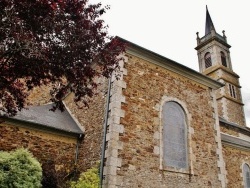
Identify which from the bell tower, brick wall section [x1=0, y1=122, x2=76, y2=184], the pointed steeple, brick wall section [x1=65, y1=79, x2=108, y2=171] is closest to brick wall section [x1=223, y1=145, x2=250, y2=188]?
brick wall section [x1=65, y1=79, x2=108, y2=171]

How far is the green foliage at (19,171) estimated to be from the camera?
257 inches

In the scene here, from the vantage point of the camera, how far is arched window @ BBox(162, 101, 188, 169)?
356 inches

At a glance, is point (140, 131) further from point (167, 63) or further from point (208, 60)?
point (208, 60)

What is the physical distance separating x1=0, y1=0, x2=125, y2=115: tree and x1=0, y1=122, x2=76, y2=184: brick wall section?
2757 millimetres

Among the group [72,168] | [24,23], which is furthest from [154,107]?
[24,23]

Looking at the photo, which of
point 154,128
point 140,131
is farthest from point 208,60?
point 140,131

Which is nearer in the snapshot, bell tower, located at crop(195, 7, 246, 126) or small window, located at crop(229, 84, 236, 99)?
bell tower, located at crop(195, 7, 246, 126)

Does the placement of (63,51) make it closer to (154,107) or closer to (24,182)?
(24,182)

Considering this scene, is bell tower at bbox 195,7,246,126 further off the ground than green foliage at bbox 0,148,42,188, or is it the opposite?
bell tower at bbox 195,7,246,126


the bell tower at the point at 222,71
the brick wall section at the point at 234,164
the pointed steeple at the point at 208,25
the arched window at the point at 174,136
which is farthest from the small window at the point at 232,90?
the arched window at the point at 174,136

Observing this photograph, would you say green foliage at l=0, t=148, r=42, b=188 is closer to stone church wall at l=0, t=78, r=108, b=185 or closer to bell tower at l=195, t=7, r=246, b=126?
stone church wall at l=0, t=78, r=108, b=185

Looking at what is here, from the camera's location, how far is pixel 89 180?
296 inches

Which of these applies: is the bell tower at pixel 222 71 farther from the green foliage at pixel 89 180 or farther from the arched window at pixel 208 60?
the green foliage at pixel 89 180

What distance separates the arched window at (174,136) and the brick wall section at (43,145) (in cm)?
345
